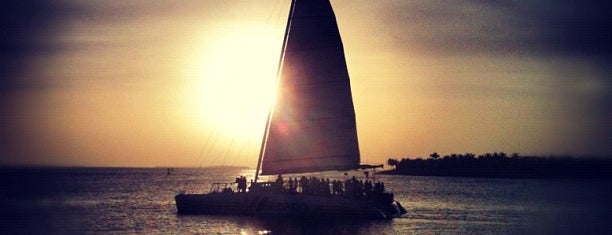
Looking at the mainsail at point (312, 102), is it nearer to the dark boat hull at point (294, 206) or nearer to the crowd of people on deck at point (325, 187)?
the crowd of people on deck at point (325, 187)

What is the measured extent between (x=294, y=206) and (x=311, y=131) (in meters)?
5.15

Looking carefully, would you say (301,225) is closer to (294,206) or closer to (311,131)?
(294,206)

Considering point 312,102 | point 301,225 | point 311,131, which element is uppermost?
point 312,102

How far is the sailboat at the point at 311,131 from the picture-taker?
176 feet

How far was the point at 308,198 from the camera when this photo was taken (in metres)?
53.6

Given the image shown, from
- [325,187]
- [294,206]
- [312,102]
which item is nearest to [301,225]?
[294,206]

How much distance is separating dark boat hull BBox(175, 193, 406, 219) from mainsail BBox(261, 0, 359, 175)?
2050mm

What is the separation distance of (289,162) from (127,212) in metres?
19.1

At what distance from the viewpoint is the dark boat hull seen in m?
53.4

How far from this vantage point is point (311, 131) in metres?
54.8

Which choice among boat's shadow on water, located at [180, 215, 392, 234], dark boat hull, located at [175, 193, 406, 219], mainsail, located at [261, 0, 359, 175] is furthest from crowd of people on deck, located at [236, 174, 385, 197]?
boat's shadow on water, located at [180, 215, 392, 234]

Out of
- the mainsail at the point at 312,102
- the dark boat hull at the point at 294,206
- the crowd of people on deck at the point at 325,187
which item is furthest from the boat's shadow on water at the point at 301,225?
the mainsail at the point at 312,102

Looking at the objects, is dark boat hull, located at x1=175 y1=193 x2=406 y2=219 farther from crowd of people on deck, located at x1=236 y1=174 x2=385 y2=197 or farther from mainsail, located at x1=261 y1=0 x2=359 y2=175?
mainsail, located at x1=261 y1=0 x2=359 y2=175

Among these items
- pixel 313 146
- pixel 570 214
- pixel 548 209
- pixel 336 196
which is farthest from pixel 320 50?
pixel 548 209
